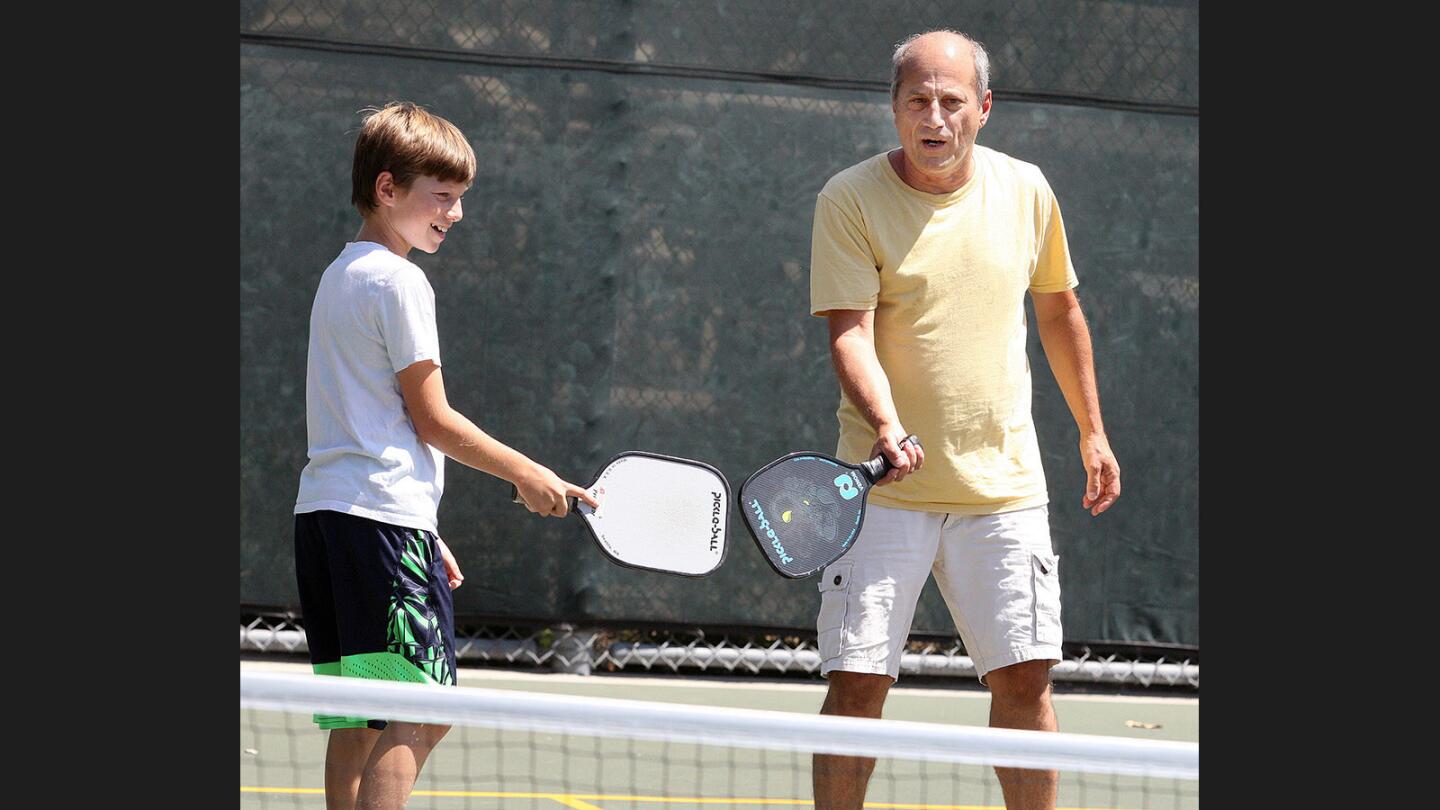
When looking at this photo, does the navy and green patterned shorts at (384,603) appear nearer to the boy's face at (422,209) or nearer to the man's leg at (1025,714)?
the boy's face at (422,209)

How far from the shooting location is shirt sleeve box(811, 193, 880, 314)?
335cm

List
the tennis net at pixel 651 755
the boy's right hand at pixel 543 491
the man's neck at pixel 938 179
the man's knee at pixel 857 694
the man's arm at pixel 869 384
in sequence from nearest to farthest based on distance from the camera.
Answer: the tennis net at pixel 651 755 → the boy's right hand at pixel 543 491 → the man's arm at pixel 869 384 → the man's knee at pixel 857 694 → the man's neck at pixel 938 179

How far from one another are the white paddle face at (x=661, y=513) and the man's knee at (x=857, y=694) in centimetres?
41

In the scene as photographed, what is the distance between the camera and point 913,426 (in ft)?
11.2

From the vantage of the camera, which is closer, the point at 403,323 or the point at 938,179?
the point at 403,323

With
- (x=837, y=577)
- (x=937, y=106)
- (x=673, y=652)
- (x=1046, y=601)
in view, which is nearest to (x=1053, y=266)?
(x=937, y=106)

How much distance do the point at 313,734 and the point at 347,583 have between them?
2158 mm

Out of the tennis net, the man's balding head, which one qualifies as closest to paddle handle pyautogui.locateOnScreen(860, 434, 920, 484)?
the tennis net

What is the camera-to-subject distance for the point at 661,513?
3.07 meters

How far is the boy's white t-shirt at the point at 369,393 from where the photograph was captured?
283 centimetres

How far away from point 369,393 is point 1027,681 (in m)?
1.39

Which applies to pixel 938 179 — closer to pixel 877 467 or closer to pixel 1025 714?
pixel 877 467

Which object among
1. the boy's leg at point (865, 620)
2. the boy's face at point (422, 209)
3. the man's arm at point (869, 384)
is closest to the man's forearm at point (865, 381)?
the man's arm at point (869, 384)

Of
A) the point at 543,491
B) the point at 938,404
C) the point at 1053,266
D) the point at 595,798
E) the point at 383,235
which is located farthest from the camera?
the point at 595,798
